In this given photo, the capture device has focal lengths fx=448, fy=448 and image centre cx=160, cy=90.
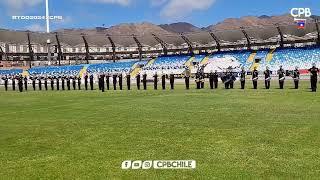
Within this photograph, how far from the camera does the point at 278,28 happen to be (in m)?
64.4

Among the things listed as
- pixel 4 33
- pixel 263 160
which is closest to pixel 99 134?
pixel 263 160

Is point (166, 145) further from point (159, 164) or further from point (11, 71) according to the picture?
point (11, 71)

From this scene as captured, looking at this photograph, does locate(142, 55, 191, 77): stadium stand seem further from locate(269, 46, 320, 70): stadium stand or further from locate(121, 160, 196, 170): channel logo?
locate(121, 160, 196, 170): channel logo

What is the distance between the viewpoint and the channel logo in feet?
21.9

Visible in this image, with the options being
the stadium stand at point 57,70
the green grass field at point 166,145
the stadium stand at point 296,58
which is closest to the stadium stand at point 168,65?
the stadium stand at point 57,70

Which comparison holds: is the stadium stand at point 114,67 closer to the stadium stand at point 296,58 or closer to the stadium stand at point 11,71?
the stadium stand at point 11,71

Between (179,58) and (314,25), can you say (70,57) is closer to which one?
(179,58)

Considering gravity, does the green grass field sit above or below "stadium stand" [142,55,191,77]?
below

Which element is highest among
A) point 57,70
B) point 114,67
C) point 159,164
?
point 114,67

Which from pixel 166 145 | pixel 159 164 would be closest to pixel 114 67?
pixel 166 145

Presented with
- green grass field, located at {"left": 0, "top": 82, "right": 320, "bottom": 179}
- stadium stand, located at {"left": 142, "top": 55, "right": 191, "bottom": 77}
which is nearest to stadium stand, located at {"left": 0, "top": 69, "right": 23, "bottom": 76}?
stadium stand, located at {"left": 142, "top": 55, "right": 191, "bottom": 77}

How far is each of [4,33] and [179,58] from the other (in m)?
29.5

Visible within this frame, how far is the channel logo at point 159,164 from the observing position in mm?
6660

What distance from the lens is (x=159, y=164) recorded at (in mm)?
6805
